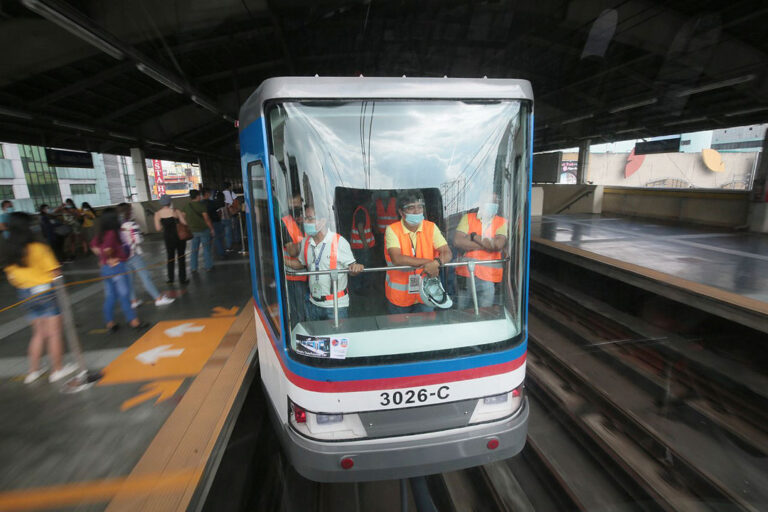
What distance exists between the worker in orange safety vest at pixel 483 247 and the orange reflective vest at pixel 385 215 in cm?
49

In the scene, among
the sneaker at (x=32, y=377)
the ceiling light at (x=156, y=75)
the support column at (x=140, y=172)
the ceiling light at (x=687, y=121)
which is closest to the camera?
the sneaker at (x=32, y=377)

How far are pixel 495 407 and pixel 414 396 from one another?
2.14ft

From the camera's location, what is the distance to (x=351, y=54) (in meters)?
15.8

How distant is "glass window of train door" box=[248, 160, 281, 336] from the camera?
9.12 ft

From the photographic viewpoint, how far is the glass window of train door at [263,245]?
278 cm

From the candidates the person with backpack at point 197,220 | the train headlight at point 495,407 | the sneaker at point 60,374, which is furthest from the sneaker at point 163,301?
the train headlight at point 495,407

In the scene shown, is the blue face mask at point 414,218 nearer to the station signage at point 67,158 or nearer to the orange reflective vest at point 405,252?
the orange reflective vest at point 405,252

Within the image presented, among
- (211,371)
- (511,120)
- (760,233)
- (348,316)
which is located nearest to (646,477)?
(348,316)

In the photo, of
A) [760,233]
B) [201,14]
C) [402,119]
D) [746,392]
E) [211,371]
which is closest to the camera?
[402,119]

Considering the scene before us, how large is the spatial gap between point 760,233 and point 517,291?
37.1 ft

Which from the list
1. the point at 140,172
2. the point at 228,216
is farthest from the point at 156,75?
the point at 140,172

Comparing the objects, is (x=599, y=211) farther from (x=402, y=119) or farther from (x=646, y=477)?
(x=402, y=119)

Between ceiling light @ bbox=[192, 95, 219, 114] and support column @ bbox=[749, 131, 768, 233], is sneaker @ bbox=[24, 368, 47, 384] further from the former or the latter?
support column @ bbox=[749, 131, 768, 233]

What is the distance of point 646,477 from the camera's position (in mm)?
3857
